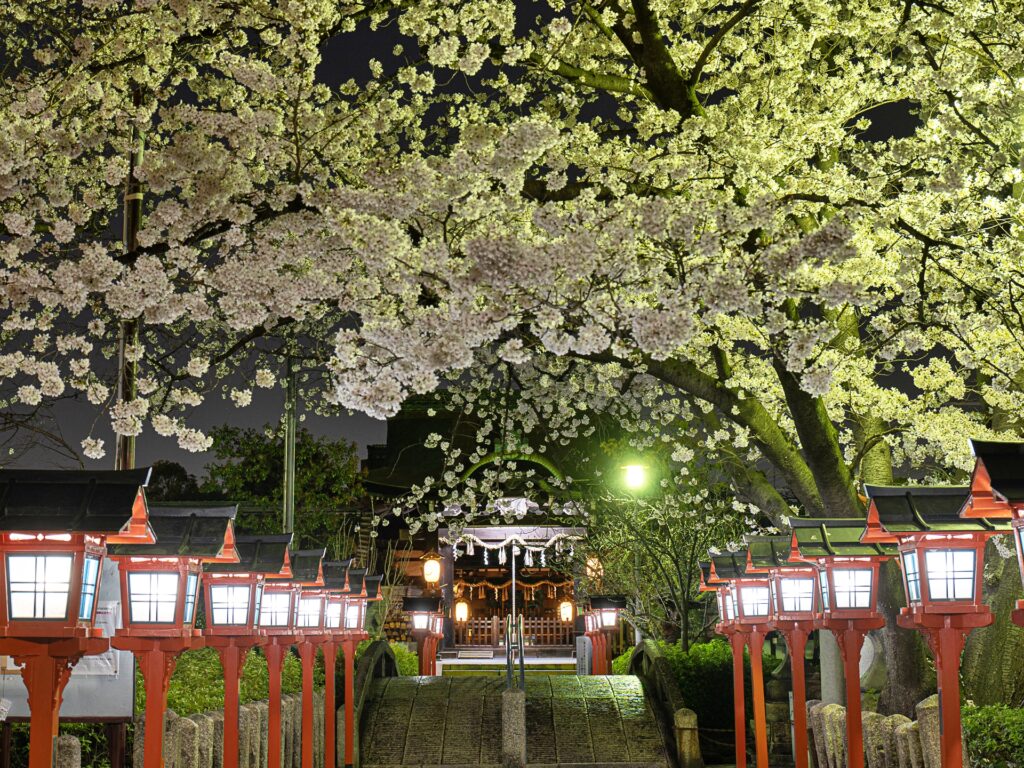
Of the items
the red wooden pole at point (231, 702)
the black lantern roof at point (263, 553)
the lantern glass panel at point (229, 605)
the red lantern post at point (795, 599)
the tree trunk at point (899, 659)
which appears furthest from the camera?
the tree trunk at point (899, 659)

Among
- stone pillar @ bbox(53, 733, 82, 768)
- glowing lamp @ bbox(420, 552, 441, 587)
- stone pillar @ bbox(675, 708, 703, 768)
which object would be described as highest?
glowing lamp @ bbox(420, 552, 441, 587)

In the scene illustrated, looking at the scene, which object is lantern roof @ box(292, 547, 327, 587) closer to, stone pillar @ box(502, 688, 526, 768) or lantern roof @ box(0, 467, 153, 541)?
stone pillar @ box(502, 688, 526, 768)

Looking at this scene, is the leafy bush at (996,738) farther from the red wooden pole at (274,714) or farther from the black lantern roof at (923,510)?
the red wooden pole at (274,714)

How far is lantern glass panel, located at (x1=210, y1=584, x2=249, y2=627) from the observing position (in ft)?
39.7

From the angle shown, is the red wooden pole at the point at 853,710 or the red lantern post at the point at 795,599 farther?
the red lantern post at the point at 795,599

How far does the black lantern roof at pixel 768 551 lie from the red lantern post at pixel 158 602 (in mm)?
6997

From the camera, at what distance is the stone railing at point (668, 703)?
18.6 metres

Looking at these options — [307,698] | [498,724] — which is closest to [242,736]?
[307,698]

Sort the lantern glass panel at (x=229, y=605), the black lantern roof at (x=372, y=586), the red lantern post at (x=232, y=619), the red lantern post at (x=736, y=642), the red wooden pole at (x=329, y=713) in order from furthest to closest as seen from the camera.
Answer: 1. the black lantern roof at (x=372, y=586)
2. the red wooden pole at (x=329, y=713)
3. the red lantern post at (x=736, y=642)
4. the lantern glass panel at (x=229, y=605)
5. the red lantern post at (x=232, y=619)


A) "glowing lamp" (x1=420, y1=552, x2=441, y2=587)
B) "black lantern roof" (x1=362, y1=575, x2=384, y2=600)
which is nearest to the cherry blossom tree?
"black lantern roof" (x1=362, y1=575, x2=384, y2=600)

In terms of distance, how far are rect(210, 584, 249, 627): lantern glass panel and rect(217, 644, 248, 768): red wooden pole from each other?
0.31 m

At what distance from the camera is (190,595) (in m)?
9.87

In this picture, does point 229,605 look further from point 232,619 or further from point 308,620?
point 308,620

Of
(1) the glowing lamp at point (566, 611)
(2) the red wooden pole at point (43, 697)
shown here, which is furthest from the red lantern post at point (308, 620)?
(1) the glowing lamp at point (566, 611)
